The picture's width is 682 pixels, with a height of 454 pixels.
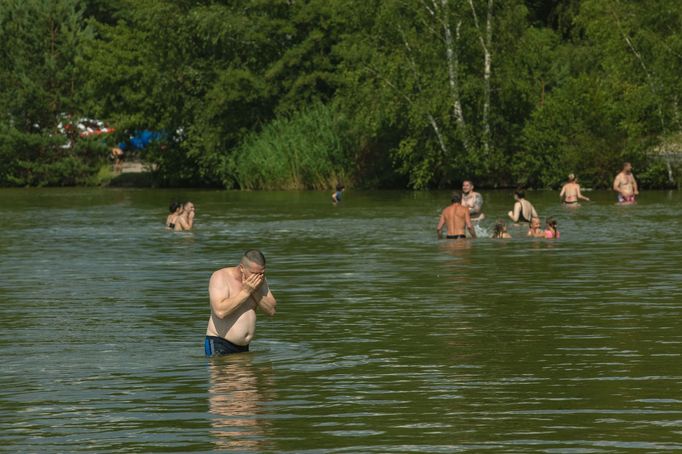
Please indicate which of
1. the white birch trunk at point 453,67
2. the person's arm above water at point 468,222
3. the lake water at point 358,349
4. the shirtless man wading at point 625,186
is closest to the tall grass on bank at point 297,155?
the white birch trunk at point 453,67

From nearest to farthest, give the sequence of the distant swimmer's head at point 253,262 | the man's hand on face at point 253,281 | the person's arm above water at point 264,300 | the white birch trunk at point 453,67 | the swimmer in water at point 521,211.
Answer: the distant swimmer's head at point 253,262 < the man's hand on face at point 253,281 < the person's arm above water at point 264,300 < the swimmer in water at point 521,211 < the white birch trunk at point 453,67

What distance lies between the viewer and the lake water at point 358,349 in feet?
39.3

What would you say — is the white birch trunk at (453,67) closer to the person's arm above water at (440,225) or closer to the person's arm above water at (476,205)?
the person's arm above water at (476,205)

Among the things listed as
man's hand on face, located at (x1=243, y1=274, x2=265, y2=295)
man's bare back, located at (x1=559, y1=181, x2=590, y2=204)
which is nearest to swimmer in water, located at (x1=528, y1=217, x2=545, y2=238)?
man's bare back, located at (x1=559, y1=181, x2=590, y2=204)

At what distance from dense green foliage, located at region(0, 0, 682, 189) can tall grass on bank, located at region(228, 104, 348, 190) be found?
0.09 meters

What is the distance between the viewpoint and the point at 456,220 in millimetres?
34688

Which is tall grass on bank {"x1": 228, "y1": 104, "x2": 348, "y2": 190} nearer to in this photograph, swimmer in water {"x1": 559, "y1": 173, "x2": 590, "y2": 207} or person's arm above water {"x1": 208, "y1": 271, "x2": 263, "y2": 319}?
swimmer in water {"x1": 559, "y1": 173, "x2": 590, "y2": 207}

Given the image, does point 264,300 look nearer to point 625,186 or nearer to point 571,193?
point 571,193

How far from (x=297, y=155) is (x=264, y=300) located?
54.6 metres

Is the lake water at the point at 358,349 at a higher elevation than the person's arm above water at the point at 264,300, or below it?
below

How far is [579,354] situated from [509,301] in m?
5.88

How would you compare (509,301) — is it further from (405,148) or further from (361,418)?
(405,148)

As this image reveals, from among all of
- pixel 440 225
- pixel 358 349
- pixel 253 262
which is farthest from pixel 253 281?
pixel 440 225

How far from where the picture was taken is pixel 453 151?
Answer: 65.9 m
